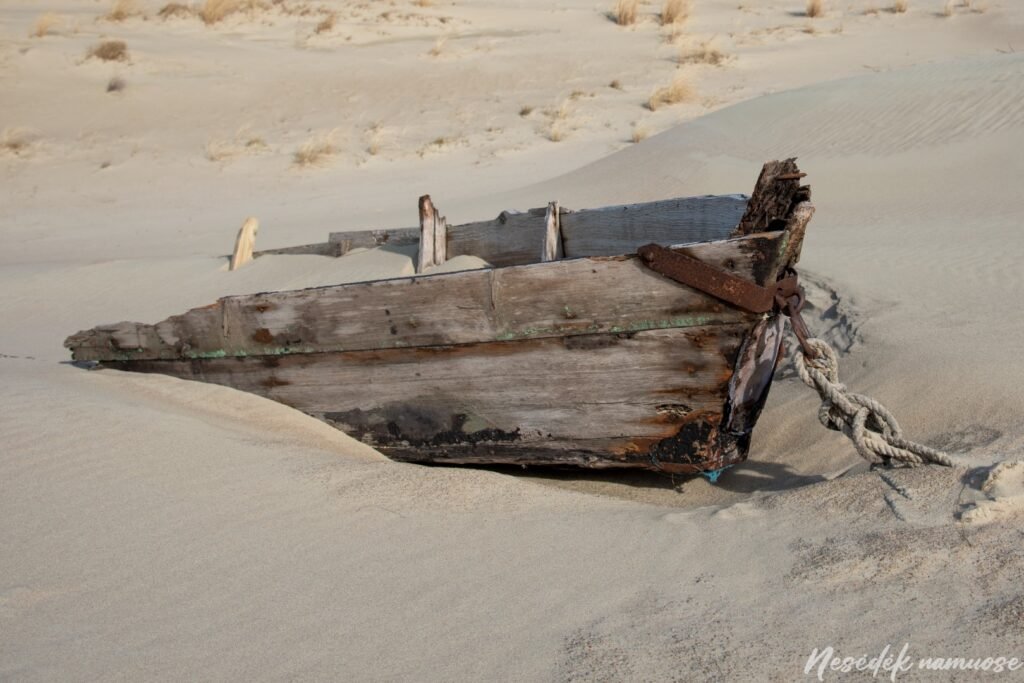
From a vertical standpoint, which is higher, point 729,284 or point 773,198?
point 773,198

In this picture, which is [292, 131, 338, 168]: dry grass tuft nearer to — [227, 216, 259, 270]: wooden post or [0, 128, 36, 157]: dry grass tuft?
[0, 128, 36, 157]: dry grass tuft

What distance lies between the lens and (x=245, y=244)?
7.98 metres

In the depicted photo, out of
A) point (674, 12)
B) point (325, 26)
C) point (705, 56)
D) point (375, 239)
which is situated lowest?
point (375, 239)

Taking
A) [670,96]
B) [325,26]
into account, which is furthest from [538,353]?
[325,26]

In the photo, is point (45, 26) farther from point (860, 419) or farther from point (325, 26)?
point (860, 419)

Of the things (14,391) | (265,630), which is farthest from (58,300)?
(265,630)

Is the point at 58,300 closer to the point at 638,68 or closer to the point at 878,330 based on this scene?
the point at 878,330

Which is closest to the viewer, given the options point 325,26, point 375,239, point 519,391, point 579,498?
point 579,498

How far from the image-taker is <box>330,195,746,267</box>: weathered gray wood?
5.17 m

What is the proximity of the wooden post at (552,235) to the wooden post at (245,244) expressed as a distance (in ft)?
9.85

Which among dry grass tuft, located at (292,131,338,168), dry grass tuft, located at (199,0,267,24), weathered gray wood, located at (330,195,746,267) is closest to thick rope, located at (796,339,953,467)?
weathered gray wood, located at (330,195,746,267)

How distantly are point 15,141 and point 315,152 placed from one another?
4.55m

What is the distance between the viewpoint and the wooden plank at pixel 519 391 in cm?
365

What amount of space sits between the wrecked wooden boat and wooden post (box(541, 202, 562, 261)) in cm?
152
